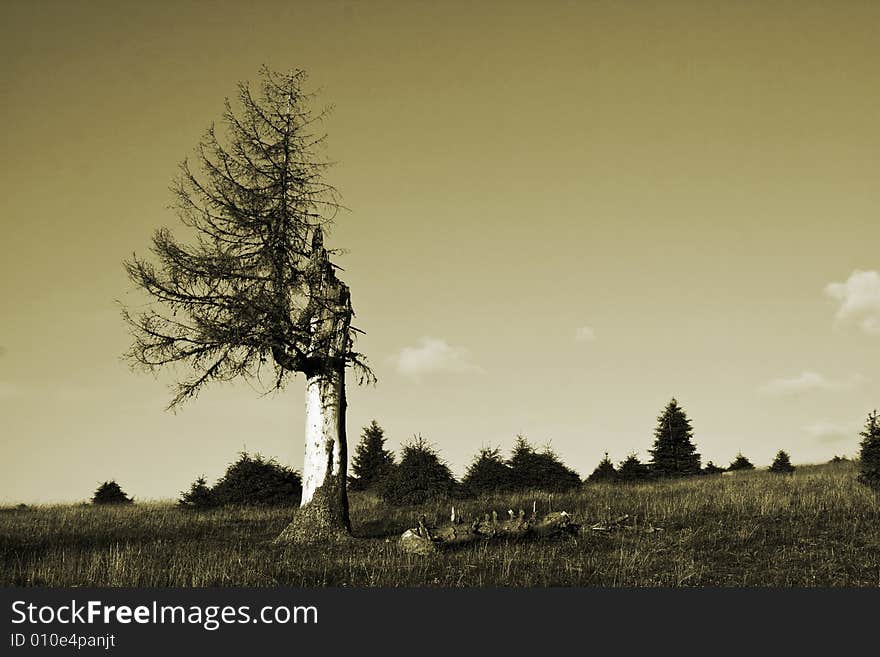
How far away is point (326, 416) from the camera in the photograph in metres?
17.5

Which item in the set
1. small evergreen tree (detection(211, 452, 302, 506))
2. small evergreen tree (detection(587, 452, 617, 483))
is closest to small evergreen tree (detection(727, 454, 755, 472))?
small evergreen tree (detection(587, 452, 617, 483))

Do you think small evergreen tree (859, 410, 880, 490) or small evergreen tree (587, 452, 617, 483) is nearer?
small evergreen tree (859, 410, 880, 490)

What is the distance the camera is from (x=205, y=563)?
12977 millimetres

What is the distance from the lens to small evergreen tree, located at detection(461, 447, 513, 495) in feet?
88.0

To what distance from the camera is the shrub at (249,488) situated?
26391 millimetres

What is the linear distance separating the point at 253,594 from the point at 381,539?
7.81 meters

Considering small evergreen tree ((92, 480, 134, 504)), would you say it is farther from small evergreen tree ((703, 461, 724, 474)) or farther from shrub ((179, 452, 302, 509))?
small evergreen tree ((703, 461, 724, 474))

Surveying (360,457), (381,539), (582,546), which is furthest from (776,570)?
(360,457)

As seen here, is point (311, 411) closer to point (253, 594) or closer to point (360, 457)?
point (253, 594)

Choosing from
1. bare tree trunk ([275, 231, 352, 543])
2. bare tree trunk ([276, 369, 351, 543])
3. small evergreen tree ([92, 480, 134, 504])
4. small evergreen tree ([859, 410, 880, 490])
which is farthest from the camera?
small evergreen tree ([92, 480, 134, 504])

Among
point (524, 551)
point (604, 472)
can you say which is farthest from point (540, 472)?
point (524, 551)

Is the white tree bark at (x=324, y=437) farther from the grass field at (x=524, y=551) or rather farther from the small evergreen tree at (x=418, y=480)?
the small evergreen tree at (x=418, y=480)

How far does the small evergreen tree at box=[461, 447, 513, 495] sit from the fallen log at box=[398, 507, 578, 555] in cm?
1105

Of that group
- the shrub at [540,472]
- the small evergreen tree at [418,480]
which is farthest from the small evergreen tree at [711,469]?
the small evergreen tree at [418,480]
